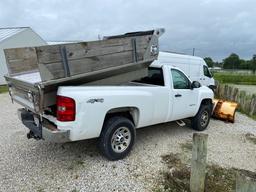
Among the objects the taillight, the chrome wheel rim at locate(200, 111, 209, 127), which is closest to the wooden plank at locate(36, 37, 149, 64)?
the taillight

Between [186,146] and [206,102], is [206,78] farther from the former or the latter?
[186,146]

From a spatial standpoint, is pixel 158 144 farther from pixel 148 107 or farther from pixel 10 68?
pixel 10 68

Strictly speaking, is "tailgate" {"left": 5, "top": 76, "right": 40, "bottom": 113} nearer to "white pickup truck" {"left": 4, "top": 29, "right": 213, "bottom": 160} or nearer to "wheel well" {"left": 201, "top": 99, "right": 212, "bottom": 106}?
"white pickup truck" {"left": 4, "top": 29, "right": 213, "bottom": 160}

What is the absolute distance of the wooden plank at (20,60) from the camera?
15.2 feet

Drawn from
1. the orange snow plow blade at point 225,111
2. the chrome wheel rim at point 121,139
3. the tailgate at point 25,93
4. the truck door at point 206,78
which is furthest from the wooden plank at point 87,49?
the truck door at point 206,78

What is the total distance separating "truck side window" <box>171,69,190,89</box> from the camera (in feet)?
18.4

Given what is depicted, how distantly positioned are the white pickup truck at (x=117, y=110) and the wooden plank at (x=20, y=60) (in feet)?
2.84

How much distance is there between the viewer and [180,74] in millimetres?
5832

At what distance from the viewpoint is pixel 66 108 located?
11.8ft

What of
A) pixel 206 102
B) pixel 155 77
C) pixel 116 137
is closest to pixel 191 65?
pixel 206 102

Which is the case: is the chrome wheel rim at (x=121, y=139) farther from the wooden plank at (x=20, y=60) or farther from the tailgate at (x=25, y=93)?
the wooden plank at (x=20, y=60)

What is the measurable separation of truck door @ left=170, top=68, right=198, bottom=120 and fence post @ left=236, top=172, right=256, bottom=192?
9.96 ft

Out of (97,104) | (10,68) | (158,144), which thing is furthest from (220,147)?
(10,68)

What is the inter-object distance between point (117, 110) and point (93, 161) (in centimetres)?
112
